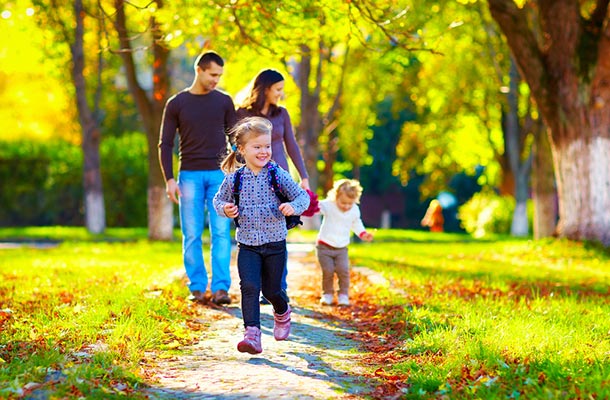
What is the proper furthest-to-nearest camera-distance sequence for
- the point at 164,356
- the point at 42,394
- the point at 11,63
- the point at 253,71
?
1. the point at 11,63
2. the point at 253,71
3. the point at 164,356
4. the point at 42,394

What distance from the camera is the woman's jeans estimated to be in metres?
6.26

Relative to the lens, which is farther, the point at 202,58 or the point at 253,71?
the point at 253,71

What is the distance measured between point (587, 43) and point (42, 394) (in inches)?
495

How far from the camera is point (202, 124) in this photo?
8.43 meters

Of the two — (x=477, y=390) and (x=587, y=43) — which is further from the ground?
(x=587, y=43)

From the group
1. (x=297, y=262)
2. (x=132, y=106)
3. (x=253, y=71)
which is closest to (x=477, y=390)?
(x=297, y=262)

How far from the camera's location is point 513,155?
29.7 m

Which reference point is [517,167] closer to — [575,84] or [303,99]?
[303,99]

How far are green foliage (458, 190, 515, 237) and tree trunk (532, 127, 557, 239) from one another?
30.3 ft

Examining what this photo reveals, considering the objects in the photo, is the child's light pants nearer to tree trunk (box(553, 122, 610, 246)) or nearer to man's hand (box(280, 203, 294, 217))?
man's hand (box(280, 203, 294, 217))

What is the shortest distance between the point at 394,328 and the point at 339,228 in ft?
5.86

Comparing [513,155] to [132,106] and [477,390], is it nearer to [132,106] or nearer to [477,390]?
[132,106]

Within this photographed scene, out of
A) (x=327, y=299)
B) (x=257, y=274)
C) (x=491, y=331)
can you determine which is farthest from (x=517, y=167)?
(x=257, y=274)

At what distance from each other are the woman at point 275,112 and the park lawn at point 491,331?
61.7 inches
